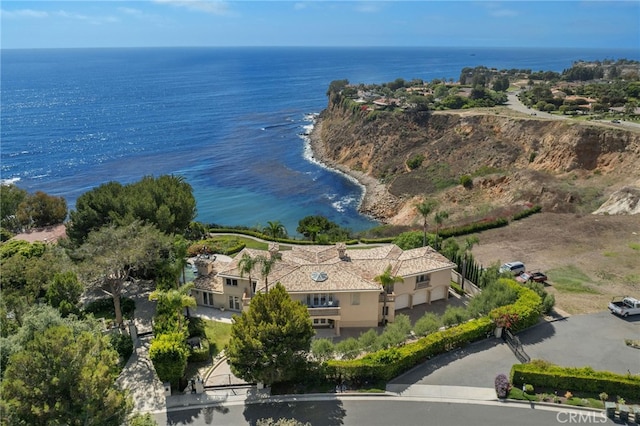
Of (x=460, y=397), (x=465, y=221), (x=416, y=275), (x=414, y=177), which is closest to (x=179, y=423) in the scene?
(x=460, y=397)

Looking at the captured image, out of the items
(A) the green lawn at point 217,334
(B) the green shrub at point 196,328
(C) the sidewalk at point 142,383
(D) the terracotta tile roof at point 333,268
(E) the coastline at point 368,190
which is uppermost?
(D) the terracotta tile roof at point 333,268

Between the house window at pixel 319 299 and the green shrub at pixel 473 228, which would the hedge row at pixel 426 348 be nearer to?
the house window at pixel 319 299

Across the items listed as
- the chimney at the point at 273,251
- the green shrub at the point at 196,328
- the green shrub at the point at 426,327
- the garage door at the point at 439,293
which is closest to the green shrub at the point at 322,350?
the green shrub at the point at 426,327

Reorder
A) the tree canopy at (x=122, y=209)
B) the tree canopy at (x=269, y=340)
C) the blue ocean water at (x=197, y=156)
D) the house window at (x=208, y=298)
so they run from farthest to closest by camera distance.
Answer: the blue ocean water at (x=197, y=156), the tree canopy at (x=122, y=209), the house window at (x=208, y=298), the tree canopy at (x=269, y=340)

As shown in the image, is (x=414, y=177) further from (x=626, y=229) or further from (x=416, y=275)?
(x=416, y=275)

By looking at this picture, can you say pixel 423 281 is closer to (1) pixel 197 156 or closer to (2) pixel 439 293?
(2) pixel 439 293

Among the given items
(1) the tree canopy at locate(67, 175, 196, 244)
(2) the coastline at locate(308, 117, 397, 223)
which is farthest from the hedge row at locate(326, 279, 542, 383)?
(2) the coastline at locate(308, 117, 397, 223)

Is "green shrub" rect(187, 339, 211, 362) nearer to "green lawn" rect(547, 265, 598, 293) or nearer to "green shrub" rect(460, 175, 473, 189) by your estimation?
"green lawn" rect(547, 265, 598, 293)
